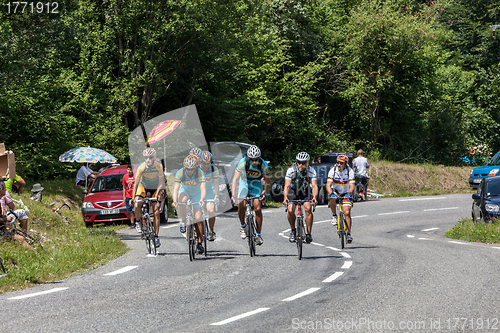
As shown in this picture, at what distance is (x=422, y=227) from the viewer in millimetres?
19203

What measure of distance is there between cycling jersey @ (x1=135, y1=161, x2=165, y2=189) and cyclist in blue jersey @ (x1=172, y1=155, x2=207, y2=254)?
87cm

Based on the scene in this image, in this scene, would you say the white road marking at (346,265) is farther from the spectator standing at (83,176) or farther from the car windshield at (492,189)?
the spectator standing at (83,176)

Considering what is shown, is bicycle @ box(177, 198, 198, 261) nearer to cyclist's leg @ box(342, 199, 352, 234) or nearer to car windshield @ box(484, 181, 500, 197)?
cyclist's leg @ box(342, 199, 352, 234)

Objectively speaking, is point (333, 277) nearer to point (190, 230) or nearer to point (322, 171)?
point (190, 230)

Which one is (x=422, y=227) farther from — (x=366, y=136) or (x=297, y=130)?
(x=366, y=136)

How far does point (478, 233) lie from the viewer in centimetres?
1554

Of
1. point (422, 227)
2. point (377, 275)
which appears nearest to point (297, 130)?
point (422, 227)

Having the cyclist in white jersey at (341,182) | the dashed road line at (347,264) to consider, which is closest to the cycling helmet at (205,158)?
the cyclist in white jersey at (341,182)

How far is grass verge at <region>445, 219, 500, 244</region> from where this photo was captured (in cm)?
1507

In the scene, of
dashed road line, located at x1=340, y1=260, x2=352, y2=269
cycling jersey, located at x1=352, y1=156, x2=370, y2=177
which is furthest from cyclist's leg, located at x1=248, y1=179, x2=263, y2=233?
cycling jersey, located at x1=352, y1=156, x2=370, y2=177

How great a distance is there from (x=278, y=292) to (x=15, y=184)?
487 inches

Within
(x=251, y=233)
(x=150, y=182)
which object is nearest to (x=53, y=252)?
(x=150, y=182)

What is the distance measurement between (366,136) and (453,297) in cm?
3404

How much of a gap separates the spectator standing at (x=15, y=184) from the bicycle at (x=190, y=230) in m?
6.79
